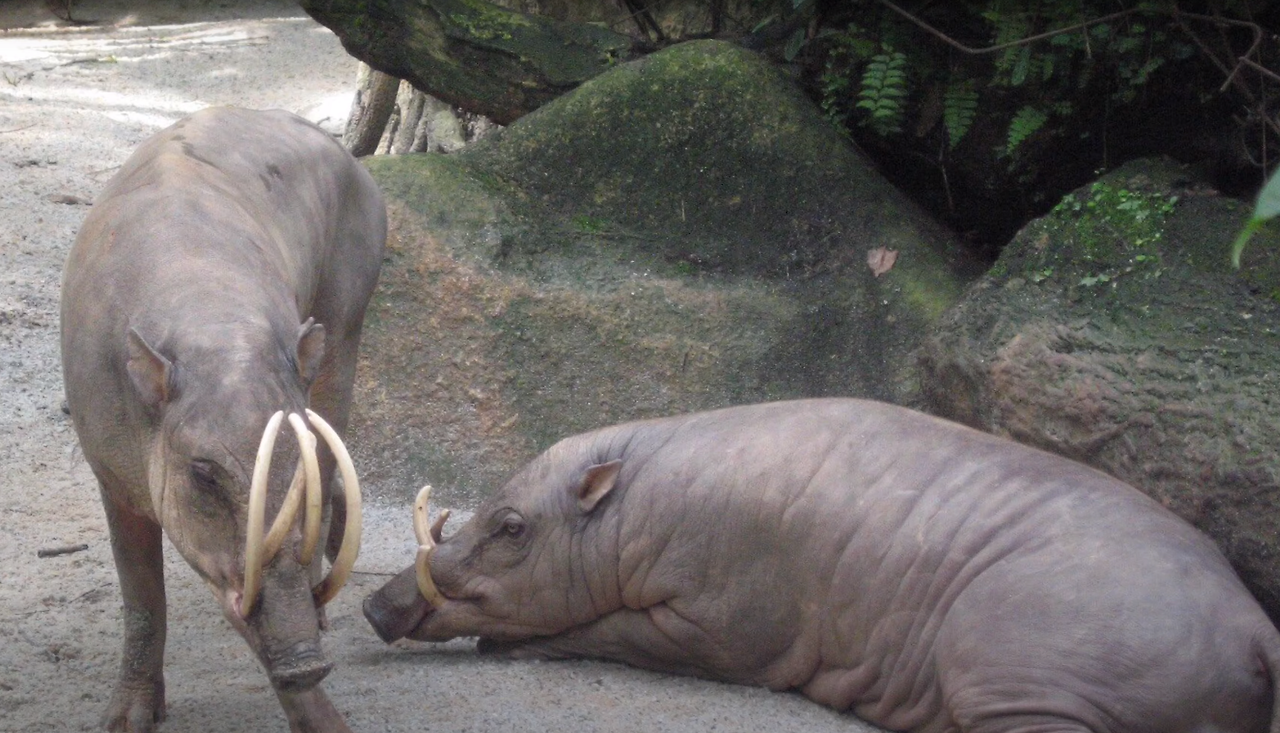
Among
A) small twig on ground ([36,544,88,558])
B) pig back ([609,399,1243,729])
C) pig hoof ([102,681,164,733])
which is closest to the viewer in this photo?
pig hoof ([102,681,164,733])

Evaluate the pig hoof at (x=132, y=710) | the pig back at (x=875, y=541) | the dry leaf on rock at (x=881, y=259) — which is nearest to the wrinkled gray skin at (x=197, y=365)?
the pig hoof at (x=132, y=710)

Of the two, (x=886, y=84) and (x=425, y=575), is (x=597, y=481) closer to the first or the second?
(x=425, y=575)

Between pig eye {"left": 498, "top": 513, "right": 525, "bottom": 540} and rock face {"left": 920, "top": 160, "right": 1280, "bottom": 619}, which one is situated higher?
rock face {"left": 920, "top": 160, "right": 1280, "bottom": 619}

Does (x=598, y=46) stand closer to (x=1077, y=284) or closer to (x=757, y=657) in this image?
(x=1077, y=284)

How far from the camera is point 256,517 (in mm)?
2680

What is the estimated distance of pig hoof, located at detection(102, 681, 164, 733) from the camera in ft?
11.3

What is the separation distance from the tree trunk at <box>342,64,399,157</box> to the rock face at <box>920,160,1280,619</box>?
4332 millimetres

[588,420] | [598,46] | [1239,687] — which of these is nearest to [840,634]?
[1239,687]

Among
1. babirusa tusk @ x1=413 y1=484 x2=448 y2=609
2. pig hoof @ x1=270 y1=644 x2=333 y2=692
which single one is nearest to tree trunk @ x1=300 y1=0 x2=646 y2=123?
babirusa tusk @ x1=413 y1=484 x2=448 y2=609

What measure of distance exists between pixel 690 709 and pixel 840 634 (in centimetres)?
A: 48

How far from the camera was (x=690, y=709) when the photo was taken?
12.4 feet

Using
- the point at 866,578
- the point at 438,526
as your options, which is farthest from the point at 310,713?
the point at 866,578

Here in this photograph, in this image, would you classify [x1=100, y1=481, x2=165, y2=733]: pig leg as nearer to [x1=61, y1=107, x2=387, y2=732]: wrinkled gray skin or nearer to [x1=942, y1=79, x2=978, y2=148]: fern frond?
[x1=61, y1=107, x2=387, y2=732]: wrinkled gray skin

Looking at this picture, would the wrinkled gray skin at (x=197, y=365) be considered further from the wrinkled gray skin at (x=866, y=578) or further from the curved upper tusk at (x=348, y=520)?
the wrinkled gray skin at (x=866, y=578)
